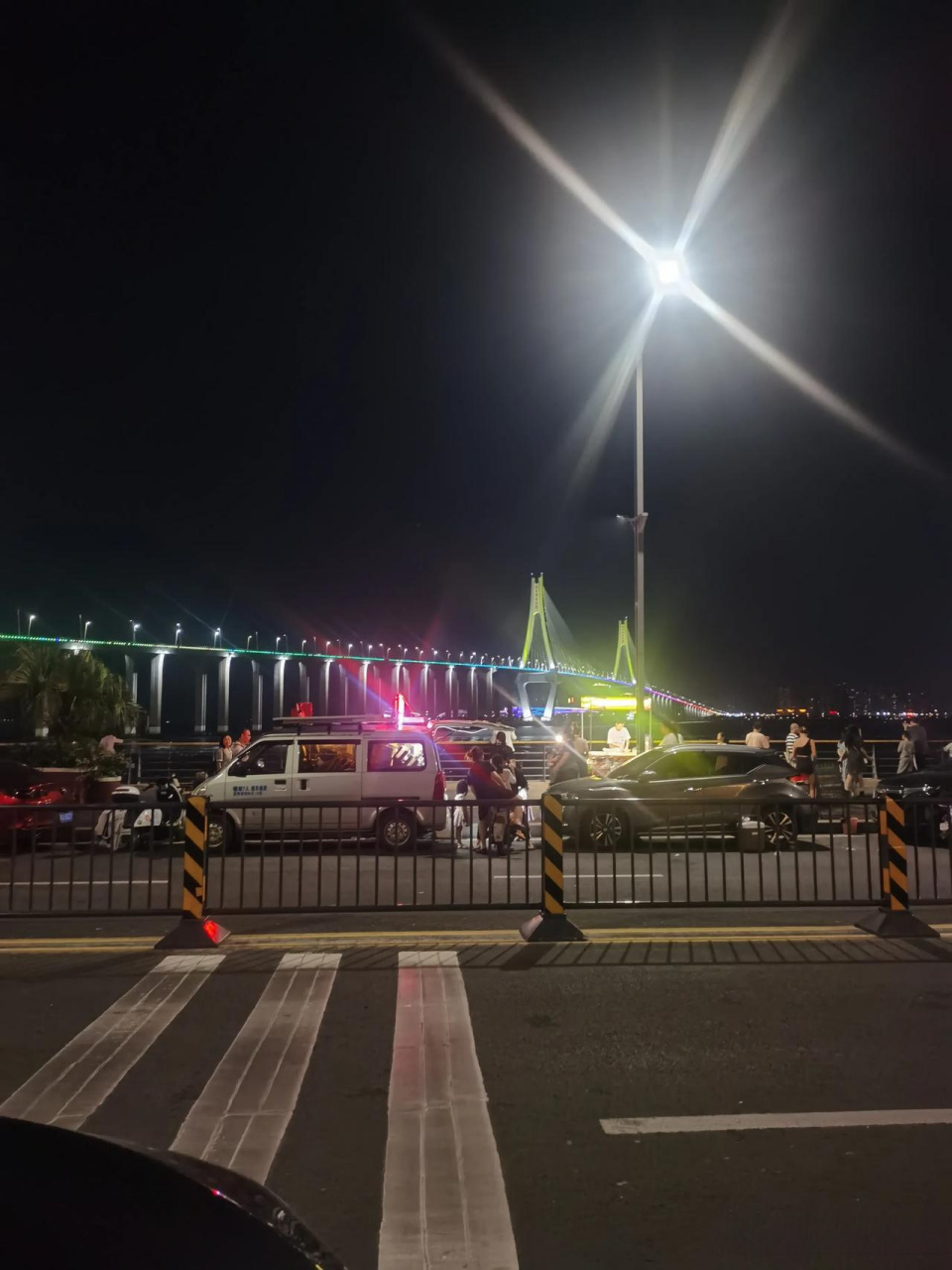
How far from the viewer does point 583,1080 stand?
5445 millimetres

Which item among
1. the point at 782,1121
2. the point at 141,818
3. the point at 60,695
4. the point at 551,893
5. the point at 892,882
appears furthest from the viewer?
the point at 60,695

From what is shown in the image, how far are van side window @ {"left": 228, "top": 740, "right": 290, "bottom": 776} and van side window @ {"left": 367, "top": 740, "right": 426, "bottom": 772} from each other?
116 centimetres

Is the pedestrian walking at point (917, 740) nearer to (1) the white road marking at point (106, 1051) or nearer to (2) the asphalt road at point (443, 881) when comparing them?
(2) the asphalt road at point (443, 881)

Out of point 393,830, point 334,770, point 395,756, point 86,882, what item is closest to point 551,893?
point 393,830

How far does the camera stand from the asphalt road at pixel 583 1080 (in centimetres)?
389

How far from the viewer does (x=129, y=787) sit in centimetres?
1742

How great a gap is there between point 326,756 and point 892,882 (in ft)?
26.0

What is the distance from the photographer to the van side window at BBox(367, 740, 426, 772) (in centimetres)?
1443

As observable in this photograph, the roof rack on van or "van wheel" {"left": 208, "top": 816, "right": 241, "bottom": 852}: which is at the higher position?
the roof rack on van

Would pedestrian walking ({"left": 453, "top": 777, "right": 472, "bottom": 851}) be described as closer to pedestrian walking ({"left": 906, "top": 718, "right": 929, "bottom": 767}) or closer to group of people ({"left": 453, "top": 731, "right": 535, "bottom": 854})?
group of people ({"left": 453, "top": 731, "right": 535, "bottom": 854})

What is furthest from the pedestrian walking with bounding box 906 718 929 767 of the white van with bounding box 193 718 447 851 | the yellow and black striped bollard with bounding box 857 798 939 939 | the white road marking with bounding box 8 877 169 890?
the white road marking with bounding box 8 877 169 890

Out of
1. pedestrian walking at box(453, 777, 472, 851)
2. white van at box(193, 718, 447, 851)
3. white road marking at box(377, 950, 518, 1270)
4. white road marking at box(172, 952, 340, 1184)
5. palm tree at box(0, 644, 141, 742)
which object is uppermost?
palm tree at box(0, 644, 141, 742)

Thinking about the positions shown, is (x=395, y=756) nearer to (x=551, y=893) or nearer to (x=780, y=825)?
(x=780, y=825)

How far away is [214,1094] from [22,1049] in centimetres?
139
